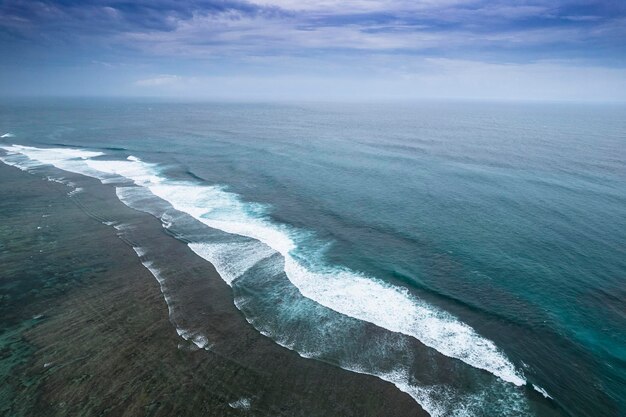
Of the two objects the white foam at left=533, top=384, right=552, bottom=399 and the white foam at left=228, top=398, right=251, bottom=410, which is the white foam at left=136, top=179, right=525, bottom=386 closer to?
the white foam at left=533, top=384, right=552, bottom=399

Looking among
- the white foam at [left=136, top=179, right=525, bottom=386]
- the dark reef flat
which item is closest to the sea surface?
the white foam at [left=136, top=179, right=525, bottom=386]

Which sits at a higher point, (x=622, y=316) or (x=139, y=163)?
(x=622, y=316)

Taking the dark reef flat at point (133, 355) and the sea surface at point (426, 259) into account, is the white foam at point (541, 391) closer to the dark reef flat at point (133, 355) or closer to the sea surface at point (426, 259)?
the sea surface at point (426, 259)

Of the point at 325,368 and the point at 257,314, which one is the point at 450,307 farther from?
the point at 257,314

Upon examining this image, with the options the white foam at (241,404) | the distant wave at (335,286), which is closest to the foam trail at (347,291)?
the distant wave at (335,286)

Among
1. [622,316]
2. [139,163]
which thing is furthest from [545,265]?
[139,163]
